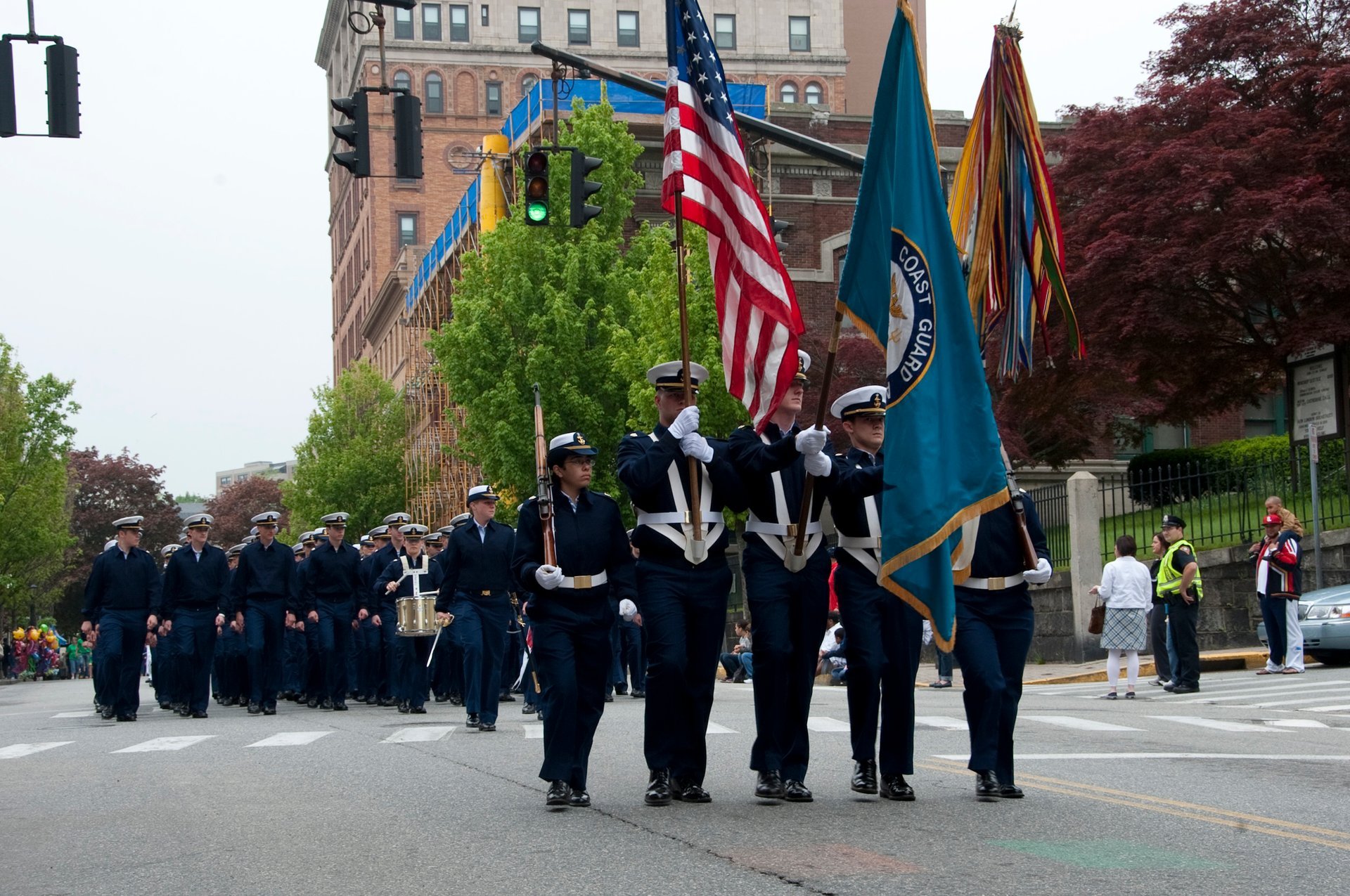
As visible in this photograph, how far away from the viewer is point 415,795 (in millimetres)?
10227

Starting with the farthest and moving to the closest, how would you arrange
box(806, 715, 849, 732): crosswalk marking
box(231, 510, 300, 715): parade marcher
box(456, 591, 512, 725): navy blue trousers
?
box(231, 510, 300, 715): parade marcher
box(456, 591, 512, 725): navy blue trousers
box(806, 715, 849, 732): crosswalk marking

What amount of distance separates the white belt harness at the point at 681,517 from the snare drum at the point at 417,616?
10.8 metres

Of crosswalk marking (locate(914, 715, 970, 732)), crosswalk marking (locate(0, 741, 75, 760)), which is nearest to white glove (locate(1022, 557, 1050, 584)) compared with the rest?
crosswalk marking (locate(914, 715, 970, 732))

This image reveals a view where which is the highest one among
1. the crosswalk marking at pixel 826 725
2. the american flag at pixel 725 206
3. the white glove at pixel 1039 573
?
the american flag at pixel 725 206

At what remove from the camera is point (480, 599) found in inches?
633

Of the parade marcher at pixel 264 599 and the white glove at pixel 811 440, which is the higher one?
the white glove at pixel 811 440

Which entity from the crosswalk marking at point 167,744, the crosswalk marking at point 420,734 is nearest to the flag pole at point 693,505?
the crosswalk marking at point 420,734

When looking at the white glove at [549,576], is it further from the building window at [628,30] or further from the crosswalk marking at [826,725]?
the building window at [628,30]

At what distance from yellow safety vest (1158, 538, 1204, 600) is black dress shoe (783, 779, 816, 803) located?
38.4ft

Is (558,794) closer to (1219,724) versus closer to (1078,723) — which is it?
(1078,723)

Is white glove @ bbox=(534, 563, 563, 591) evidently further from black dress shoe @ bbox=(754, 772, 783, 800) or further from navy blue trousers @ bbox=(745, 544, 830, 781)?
black dress shoe @ bbox=(754, 772, 783, 800)

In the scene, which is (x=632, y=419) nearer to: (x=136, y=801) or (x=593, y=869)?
(x=136, y=801)

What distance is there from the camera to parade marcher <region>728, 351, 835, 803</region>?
9211mm

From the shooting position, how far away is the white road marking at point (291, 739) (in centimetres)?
1514
